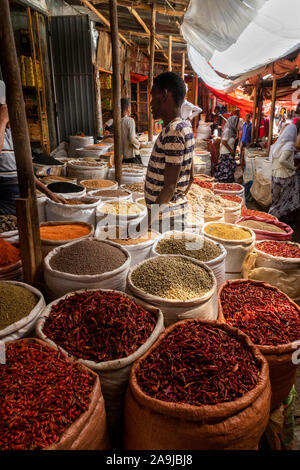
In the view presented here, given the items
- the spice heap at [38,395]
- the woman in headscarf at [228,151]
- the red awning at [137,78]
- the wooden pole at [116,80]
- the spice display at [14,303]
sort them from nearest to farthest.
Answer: the spice heap at [38,395] < the spice display at [14,303] < the wooden pole at [116,80] < the woman in headscarf at [228,151] < the red awning at [137,78]

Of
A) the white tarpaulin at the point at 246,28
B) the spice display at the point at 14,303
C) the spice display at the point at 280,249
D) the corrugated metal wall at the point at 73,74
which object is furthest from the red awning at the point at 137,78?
the spice display at the point at 14,303

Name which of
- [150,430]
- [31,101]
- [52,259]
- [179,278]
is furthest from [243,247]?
[31,101]

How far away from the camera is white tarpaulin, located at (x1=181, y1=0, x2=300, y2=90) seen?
2.28 meters

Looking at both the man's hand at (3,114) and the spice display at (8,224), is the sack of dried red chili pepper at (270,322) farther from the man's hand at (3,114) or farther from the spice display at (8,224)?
the man's hand at (3,114)

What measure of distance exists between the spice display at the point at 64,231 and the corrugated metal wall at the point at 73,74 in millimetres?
4517

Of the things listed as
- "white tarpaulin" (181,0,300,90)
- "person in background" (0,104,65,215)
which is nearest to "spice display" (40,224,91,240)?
"person in background" (0,104,65,215)

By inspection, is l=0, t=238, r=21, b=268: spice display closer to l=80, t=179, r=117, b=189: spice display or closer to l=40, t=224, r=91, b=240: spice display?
l=40, t=224, r=91, b=240: spice display

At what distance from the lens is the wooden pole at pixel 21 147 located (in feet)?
4.61

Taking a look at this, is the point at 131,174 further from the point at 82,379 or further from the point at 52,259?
the point at 82,379

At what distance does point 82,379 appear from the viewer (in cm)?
115

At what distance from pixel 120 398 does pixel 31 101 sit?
5597mm

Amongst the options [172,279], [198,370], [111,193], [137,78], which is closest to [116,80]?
[111,193]

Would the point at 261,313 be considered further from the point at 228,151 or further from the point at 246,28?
the point at 228,151

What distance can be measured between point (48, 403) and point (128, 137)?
4.28 meters
